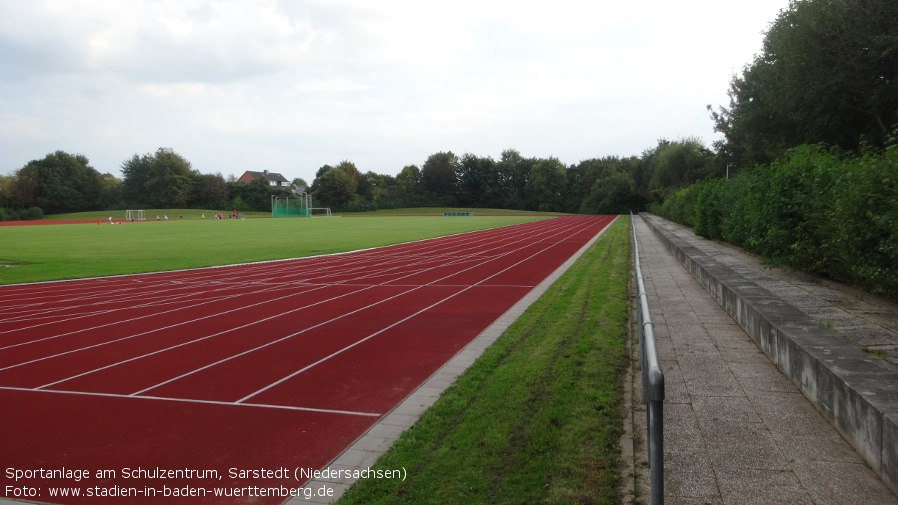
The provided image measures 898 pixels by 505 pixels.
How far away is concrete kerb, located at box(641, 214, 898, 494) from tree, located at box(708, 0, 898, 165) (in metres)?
14.0

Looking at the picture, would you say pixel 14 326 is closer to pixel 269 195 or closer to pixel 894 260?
pixel 894 260

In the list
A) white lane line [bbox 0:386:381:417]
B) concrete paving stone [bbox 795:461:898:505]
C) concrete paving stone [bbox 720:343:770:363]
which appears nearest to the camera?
concrete paving stone [bbox 795:461:898:505]

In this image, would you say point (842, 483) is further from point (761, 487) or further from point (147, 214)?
point (147, 214)

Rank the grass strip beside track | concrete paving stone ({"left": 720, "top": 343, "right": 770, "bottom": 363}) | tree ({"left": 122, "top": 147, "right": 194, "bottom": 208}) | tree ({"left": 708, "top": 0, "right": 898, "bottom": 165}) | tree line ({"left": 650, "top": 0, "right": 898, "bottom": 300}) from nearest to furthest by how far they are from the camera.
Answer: the grass strip beside track, concrete paving stone ({"left": 720, "top": 343, "right": 770, "bottom": 363}), tree line ({"left": 650, "top": 0, "right": 898, "bottom": 300}), tree ({"left": 708, "top": 0, "right": 898, "bottom": 165}), tree ({"left": 122, "top": 147, "right": 194, "bottom": 208})

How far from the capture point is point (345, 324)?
10.0m

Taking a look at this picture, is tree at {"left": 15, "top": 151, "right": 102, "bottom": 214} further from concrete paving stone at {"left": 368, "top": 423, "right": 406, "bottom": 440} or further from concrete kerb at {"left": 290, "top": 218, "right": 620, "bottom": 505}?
concrete paving stone at {"left": 368, "top": 423, "right": 406, "bottom": 440}

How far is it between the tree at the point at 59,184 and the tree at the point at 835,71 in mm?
101225

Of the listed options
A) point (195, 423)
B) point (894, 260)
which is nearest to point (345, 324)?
point (195, 423)

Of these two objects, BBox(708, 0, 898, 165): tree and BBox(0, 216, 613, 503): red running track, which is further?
BBox(708, 0, 898, 165): tree

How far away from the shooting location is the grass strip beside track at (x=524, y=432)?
378 cm

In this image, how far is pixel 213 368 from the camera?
7.48m

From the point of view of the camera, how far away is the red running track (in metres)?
4.84

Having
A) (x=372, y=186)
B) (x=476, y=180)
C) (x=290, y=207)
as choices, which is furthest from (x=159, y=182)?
(x=476, y=180)

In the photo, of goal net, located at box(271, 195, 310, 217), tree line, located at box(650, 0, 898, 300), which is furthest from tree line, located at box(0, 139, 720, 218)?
tree line, located at box(650, 0, 898, 300)
